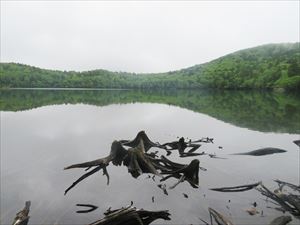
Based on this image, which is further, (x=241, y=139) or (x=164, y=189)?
(x=241, y=139)

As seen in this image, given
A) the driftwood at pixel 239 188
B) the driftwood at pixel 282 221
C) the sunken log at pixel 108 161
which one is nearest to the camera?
the driftwood at pixel 282 221

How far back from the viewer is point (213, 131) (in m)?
31.2

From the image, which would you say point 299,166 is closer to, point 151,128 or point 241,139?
point 241,139

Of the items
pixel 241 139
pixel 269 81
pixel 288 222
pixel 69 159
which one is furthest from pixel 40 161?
pixel 269 81

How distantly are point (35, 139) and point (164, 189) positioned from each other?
17.9 meters

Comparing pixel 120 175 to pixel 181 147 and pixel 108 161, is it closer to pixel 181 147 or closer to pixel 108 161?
pixel 108 161

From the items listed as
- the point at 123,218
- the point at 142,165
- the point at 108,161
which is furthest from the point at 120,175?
the point at 123,218

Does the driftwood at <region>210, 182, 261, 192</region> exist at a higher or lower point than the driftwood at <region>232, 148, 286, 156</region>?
higher

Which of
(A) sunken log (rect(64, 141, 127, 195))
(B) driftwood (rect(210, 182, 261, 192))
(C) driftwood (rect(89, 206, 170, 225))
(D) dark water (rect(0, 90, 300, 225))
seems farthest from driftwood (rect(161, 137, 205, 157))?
(C) driftwood (rect(89, 206, 170, 225))

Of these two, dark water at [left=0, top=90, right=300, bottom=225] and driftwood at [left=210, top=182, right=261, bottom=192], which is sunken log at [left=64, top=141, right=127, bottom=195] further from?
driftwood at [left=210, top=182, right=261, bottom=192]

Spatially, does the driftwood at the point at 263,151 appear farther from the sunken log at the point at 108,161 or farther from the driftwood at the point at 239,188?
the sunken log at the point at 108,161

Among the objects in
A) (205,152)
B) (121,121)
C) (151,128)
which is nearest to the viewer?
(205,152)

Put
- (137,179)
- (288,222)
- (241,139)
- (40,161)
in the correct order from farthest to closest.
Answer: (241,139), (40,161), (137,179), (288,222)

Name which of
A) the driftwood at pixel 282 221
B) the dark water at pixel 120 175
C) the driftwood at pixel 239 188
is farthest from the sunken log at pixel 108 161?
the driftwood at pixel 282 221
